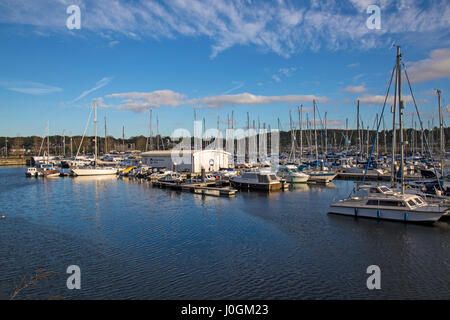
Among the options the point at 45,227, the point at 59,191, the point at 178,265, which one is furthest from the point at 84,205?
the point at 178,265

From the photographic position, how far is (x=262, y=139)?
92.7 m

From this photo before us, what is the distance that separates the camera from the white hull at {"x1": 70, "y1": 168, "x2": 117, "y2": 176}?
65787mm

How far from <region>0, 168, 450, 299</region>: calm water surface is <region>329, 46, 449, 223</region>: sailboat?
0.76 meters

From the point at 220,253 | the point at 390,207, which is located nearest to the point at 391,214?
the point at 390,207

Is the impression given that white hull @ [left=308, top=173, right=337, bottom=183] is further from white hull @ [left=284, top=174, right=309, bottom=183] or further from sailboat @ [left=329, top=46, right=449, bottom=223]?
sailboat @ [left=329, top=46, right=449, bottom=223]

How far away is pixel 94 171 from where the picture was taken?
6700 cm

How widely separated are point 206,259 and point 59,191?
35538 millimetres

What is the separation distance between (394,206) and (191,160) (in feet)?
134

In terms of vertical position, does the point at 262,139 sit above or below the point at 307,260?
above

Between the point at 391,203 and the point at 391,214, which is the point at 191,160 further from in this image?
the point at 391,214

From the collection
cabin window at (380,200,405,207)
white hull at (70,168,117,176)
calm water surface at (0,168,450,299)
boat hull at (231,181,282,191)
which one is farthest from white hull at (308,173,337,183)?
white hull at (70,168,117,176)

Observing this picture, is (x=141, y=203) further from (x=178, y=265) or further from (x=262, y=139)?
(x=262, y=139)
